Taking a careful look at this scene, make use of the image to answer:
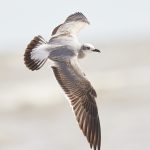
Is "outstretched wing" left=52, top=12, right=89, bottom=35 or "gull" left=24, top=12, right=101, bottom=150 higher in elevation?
"outstretched wing" left=52, top=12, right=89, bottom=35

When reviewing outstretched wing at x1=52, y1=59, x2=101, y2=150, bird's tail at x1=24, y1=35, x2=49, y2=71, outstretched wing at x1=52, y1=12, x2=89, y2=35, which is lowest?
outstretched wing at x1=52, y1=59, x2=101, y2=150

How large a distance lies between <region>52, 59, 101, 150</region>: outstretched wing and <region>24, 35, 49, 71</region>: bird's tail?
0.15m

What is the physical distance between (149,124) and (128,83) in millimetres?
5349

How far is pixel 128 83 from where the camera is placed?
90.7 feet

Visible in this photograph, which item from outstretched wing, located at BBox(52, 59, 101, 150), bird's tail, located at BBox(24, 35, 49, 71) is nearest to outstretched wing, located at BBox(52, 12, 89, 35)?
bird's tail, located at BBox(24, 35, 49, 71)

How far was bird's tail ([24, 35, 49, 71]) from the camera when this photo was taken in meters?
13.5

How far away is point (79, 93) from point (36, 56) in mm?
543

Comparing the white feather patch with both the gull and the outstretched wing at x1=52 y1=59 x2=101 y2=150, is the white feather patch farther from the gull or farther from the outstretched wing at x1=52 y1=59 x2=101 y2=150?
the outstretched wing at x1=52 y1=59 x2=101 y2=150

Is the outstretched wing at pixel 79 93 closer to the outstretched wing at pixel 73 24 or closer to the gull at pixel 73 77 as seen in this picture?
the gull at pixel 73 77

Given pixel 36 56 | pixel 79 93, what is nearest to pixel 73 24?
pixel 36 56

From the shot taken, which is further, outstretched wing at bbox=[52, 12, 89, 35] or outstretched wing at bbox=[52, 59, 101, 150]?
outstretched wing at bbox=[52, 12, 89, 35]

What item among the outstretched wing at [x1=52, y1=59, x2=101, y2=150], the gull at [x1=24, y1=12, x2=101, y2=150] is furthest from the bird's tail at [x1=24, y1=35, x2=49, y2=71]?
the outstretched wing at [x1=52, y1=59, x2=101, y2=150]

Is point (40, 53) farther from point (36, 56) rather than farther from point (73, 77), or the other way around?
point (73, 77)

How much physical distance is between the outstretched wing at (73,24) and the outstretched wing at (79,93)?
2.87ft
